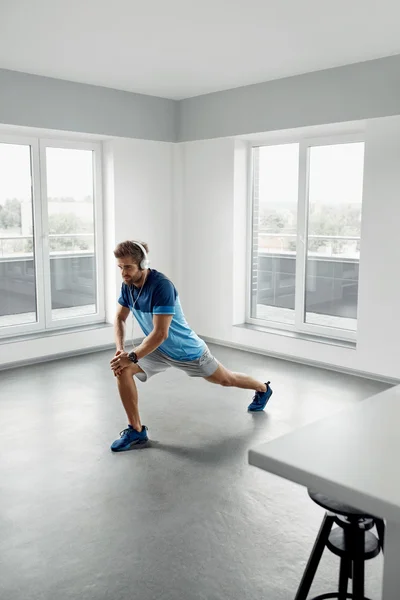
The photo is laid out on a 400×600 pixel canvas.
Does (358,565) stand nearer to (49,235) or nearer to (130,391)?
(130,391)

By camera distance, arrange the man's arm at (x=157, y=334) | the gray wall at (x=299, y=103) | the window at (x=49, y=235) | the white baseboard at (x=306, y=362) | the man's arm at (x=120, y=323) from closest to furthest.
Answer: the man's arm at (x=157, y=334) < the man's arm at (x=120, y=323) < the gray wall at (x=299, y=103) < the white baseboard at (x=306, y=362) < the window at (x=49, y=235)

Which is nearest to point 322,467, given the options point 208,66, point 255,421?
point 255,421

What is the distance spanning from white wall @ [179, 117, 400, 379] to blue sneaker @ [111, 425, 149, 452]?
93.7 inches

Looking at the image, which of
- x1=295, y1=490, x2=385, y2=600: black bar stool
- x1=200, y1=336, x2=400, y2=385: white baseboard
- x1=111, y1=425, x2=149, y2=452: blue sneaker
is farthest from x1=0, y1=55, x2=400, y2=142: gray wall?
x1=295, y1=490, x2=385, y2=600: black bar stool

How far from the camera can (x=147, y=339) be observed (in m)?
3.50

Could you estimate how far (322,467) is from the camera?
144cm

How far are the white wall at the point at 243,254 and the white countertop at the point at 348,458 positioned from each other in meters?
3.36

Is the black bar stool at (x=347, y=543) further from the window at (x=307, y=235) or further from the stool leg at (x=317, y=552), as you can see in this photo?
the window at (x=307, y=235)

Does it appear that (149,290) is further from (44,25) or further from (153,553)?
(44,25)

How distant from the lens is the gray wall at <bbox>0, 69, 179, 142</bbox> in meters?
5.22

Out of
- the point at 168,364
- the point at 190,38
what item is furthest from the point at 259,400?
the point at 190,38

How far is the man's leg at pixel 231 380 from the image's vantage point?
391 cm

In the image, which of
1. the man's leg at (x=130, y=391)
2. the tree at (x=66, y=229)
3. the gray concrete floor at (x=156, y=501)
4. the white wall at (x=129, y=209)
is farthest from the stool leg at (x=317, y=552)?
the tree at (x=66, y=229)

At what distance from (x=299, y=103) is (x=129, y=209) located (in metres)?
2.12
